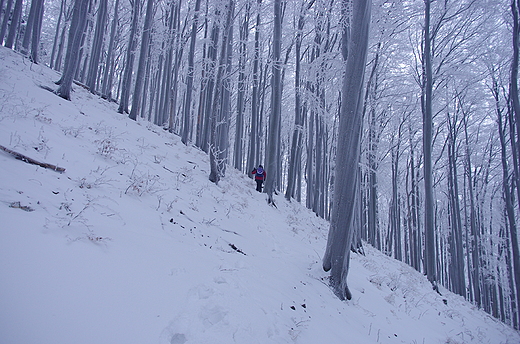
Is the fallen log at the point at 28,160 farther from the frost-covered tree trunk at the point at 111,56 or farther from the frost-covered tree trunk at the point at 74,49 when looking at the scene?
the frost-covered tree trunk at the point at 111,56

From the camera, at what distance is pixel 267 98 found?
23.6 m

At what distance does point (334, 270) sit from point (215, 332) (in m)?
2.82

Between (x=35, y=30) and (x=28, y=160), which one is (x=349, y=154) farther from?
(x=35, y=30)

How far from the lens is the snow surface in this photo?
1677 millimetres

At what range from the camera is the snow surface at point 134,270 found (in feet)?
5.50

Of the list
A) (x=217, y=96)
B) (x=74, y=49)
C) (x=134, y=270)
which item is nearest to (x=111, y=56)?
(x=74, y=49)

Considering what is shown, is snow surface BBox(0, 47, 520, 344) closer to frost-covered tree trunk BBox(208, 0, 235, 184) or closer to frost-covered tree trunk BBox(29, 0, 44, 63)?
frost-covered tree trunk BBox(208, 0, 235, 184)

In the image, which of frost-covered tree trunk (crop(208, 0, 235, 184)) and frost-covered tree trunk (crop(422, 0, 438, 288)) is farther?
frost-covered tree trunk (crop(422, 0, 438, 288))

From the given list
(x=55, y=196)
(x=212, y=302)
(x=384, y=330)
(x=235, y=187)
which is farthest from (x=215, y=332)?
(x=235, y=187)

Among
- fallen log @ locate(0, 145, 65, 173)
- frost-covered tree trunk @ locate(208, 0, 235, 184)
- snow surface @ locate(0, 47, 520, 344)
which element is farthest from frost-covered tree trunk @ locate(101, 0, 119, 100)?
fallen log @ locate(0, 145, 65, 173)

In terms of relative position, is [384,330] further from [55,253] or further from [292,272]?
[55,253]

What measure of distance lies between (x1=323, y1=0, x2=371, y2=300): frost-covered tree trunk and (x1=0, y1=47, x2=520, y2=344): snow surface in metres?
0.55

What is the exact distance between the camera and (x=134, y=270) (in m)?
2.29

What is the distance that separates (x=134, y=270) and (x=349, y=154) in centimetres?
364
